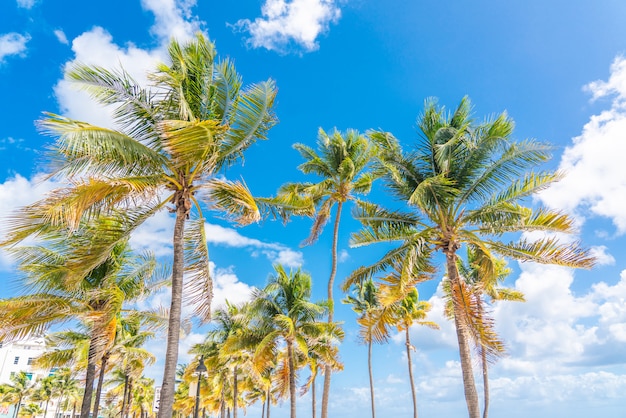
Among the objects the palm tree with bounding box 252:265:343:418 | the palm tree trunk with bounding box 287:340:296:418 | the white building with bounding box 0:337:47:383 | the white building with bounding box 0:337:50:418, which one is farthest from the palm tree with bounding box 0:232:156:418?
the white building with bounding box 0:337:47:383

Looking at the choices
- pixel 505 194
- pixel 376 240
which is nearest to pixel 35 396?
pixel 376 240

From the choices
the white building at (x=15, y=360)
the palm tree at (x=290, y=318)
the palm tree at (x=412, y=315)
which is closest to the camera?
the palm tree at (x=290, y=318)

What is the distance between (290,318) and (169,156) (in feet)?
41.3

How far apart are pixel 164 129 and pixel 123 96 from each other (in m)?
2.39

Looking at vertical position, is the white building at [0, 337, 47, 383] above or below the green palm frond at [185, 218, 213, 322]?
above

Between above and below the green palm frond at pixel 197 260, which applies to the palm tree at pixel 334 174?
above

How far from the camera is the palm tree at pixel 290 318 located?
2008 centimetres

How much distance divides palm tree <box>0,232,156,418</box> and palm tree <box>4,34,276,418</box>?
1.60 meters

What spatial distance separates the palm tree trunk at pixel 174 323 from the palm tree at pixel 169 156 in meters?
0.02

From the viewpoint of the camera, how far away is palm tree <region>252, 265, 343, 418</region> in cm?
2008

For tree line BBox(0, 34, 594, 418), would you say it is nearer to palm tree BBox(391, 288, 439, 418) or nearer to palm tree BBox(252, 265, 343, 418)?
palm tree BBox(252, 265, 343, 418)

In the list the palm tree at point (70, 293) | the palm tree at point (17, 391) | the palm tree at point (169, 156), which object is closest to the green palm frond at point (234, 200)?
the palm tree at point (169, 156)

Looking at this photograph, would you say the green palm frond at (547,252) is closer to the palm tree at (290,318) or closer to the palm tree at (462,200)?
the palm tree at (462,200)

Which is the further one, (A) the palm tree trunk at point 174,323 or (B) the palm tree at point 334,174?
(B) the palm tree at point 334,174
